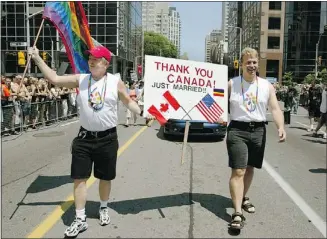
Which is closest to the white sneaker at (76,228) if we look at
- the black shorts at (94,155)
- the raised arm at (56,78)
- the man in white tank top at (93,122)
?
the man in white tank top at (93,122)

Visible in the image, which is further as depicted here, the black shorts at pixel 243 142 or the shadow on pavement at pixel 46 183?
the shadow on pavement at pixel 46 183

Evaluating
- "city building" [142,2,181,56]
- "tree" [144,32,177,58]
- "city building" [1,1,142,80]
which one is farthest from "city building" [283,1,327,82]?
"city building" [142,2,181,56]

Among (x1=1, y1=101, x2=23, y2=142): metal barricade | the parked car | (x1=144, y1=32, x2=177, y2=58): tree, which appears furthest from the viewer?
(x1=144, y1=32, x2=177, y2=58): tree

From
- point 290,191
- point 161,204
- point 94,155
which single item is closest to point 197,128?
point 290,191

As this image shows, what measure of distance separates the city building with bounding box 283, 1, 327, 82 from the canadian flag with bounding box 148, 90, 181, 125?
6394 cm

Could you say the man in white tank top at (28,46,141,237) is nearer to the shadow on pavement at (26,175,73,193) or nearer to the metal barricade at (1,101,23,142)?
the shadow on pavement at (26,175,73,193)

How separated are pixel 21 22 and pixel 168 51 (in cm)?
7567

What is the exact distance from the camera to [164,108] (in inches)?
199

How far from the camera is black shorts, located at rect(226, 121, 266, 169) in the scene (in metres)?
4.70

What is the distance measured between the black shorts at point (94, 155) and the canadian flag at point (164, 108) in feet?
2.04

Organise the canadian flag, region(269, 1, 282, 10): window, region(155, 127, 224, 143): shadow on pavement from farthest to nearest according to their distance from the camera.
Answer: region(269, 1, 282, 10): window, region(155, 127, 224, 143): shadow on pavement, the canadian flag

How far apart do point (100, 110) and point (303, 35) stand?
68017 millimetres

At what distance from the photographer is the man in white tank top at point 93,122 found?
14.6ft

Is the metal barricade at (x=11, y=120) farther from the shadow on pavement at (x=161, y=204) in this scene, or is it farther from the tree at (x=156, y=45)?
the tree at (x=156, y=45)
